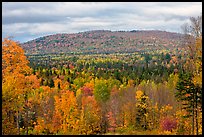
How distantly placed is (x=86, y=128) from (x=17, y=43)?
2088cm

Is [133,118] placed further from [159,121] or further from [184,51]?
[184,51]

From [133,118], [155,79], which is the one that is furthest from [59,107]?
[155,79]

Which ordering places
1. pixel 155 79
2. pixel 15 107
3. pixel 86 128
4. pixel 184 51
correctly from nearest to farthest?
pixel 15 107 < pixel 184 51 < pixel 86 128 < pixel 155 79

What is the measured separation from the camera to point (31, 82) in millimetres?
17062

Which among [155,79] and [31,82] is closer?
[31,82]

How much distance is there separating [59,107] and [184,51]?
880 inches

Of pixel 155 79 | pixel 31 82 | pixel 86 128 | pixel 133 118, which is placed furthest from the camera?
pixel 155 79

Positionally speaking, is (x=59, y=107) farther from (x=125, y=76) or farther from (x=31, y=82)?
(x=125, y=76)

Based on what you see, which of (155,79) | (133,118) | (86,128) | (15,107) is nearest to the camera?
(15,107)

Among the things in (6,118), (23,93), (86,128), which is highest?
(23,93)

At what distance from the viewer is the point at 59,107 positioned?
37.6m

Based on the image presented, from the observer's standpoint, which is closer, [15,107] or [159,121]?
[15,107]

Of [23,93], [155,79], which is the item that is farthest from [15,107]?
[155,79]

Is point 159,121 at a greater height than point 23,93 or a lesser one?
lesser
